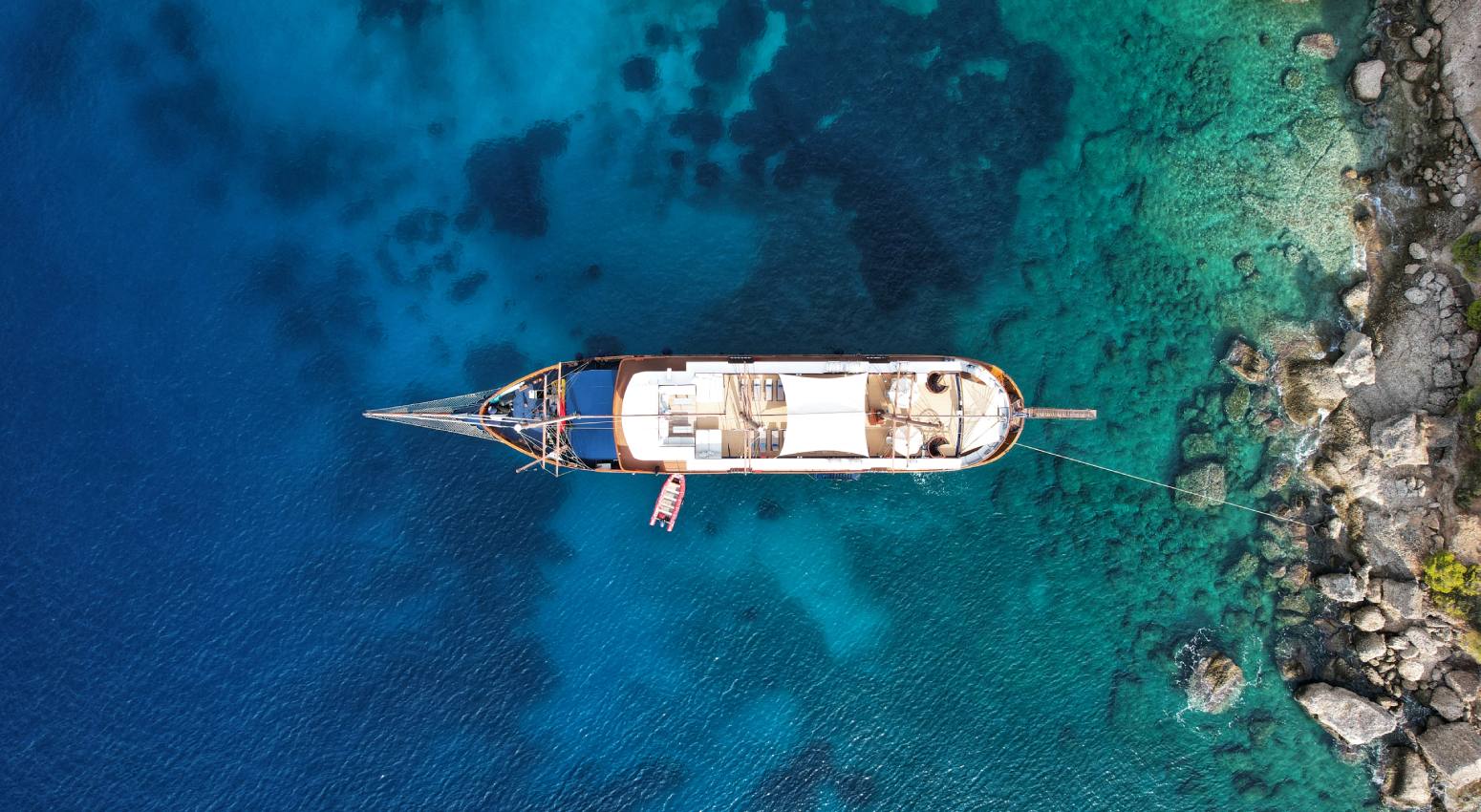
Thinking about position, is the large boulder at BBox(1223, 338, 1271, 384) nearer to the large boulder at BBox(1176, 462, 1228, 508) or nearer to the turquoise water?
the turquoise water

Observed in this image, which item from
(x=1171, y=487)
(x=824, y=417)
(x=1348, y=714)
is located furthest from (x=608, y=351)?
(x=1348, y=714)

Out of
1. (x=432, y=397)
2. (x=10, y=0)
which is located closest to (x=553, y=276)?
(x=432, y=397)

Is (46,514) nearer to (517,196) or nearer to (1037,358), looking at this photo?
(517,196)

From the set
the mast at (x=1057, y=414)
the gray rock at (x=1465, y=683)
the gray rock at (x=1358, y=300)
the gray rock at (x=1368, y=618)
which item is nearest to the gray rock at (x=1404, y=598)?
the gray rock at (x=1368, y=618)

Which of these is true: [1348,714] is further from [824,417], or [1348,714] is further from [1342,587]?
[824,417]

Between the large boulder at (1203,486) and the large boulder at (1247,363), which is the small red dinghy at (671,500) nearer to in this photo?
the large boulder at (1203,486)

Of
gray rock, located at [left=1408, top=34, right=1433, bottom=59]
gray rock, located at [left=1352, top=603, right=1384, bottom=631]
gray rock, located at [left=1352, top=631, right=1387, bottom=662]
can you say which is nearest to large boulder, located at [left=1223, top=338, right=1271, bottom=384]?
gray rock, located at [left=1352, top=603, right=1384, bottom=631]
